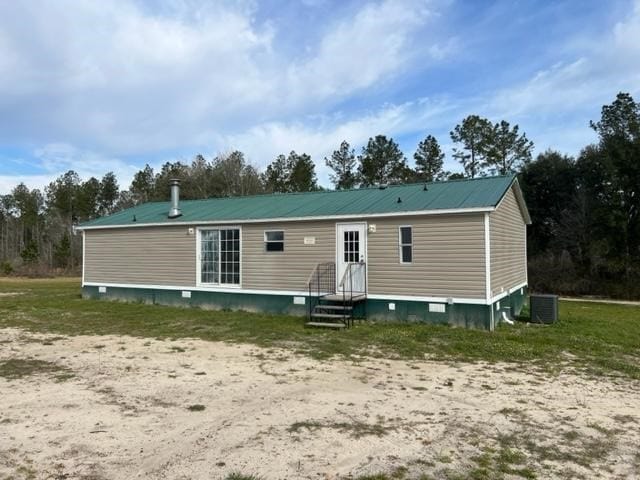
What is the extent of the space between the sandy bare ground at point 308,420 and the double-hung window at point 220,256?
241 inches

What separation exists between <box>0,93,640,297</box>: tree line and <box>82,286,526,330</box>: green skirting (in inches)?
508

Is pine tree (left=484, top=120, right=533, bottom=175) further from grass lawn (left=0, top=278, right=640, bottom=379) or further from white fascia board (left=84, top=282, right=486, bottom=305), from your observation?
white fascia board (left=84, top=282, right=486, bottom=305)

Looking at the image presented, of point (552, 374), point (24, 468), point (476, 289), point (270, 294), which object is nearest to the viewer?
point (24, 468)

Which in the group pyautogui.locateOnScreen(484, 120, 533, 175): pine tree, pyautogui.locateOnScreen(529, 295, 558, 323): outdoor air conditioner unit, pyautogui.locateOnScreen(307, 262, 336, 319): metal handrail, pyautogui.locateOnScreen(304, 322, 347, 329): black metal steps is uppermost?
pyautogui.locateOnScreen(484, 120, 533, 175): pine tree

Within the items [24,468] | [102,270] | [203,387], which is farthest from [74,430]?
[102,270]

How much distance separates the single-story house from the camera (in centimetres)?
1048

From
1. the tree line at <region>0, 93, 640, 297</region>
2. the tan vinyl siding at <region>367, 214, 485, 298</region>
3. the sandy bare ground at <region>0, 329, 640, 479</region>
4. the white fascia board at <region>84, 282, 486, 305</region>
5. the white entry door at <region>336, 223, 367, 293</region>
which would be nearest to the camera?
the sandy bare ground at <region>0, 329, 640, 479</region>

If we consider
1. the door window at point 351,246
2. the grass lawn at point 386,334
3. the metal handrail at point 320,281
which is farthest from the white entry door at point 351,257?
the grass lawn at point 386,334

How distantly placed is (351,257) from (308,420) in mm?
7230

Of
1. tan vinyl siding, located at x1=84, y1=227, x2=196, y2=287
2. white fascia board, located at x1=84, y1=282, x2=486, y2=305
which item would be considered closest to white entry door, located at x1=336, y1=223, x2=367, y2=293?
white fascia board, located at x1=84, y1=282, x2=486, y2=305

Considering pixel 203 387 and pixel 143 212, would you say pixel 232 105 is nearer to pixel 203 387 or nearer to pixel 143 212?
pixel 143 212

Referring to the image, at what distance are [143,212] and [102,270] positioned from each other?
8.39 feet

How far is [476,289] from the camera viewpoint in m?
10.2

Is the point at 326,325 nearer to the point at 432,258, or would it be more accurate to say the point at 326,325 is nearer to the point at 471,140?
the point at 432,258
